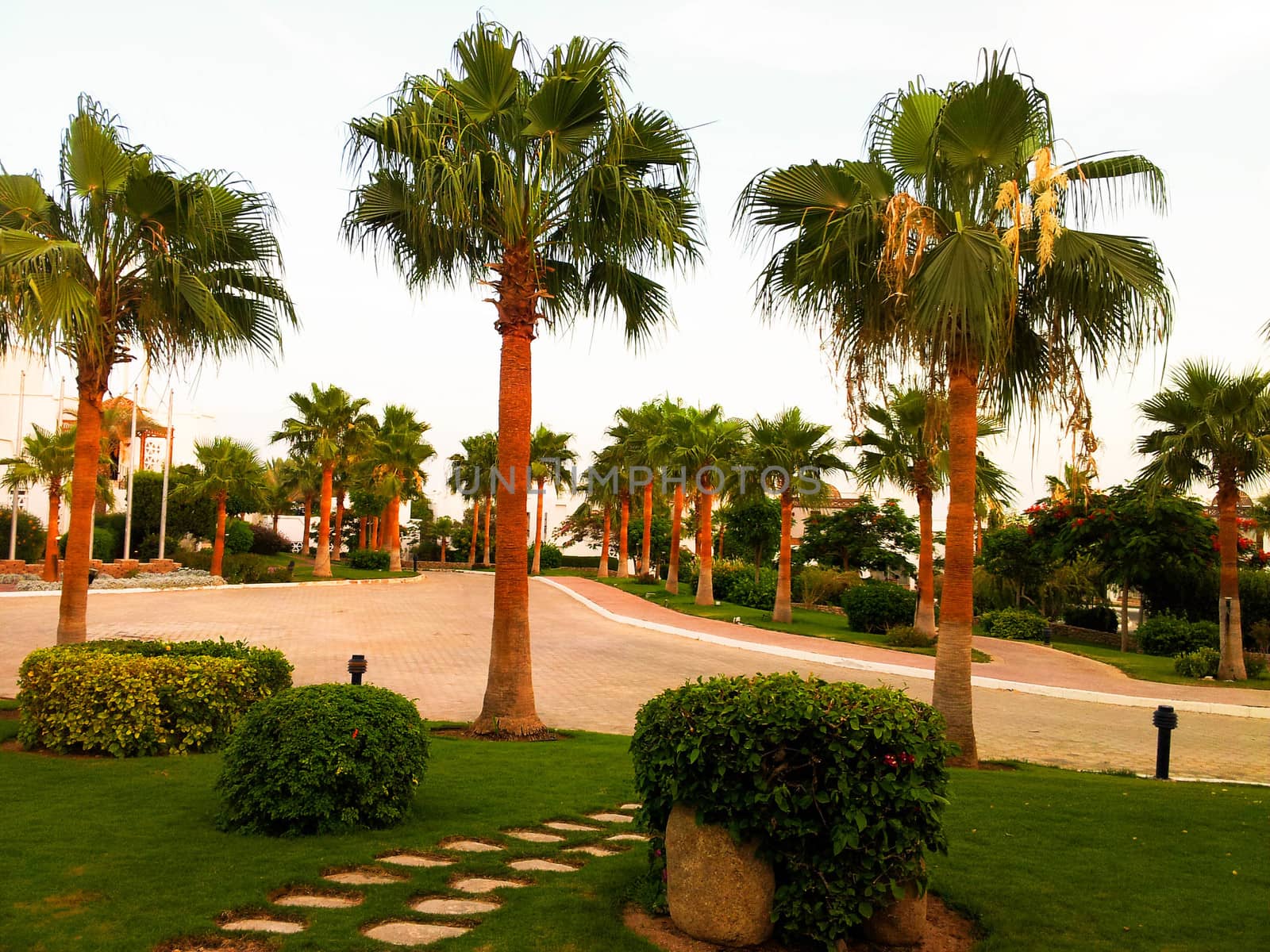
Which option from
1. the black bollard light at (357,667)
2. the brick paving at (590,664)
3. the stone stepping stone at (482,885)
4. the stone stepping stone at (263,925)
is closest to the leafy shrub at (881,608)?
the brick paving at (590,664)

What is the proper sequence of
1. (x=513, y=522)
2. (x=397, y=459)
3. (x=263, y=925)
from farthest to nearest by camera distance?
(x=397, y=459) → (x=513, y=522) → (x=263, y=925)

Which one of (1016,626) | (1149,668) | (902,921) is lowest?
(1149,668)

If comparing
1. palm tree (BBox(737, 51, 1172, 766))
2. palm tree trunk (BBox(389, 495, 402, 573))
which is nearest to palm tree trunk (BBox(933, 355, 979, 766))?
palm tree (BBox(737, 51, 1172, 766))

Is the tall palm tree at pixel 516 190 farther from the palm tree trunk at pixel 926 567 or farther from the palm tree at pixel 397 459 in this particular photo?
the palm tree at pixel 397 459

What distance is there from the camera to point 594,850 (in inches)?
233

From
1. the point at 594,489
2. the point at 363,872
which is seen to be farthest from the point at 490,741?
the point at 594,489

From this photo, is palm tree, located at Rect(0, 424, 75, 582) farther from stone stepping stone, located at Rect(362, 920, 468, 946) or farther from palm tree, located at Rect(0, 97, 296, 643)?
stone stepping stone, located at Rect(362, 920, 468, 946)

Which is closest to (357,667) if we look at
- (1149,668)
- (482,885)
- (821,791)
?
(482,885)

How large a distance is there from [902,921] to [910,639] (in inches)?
771

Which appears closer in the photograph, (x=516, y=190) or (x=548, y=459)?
(x=516, y=190)

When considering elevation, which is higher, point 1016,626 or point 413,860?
point 413,860

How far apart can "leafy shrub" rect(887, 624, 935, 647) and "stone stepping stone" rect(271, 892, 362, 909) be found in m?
20.0

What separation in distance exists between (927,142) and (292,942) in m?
9.19

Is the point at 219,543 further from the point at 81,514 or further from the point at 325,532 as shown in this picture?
the point at 81,514
